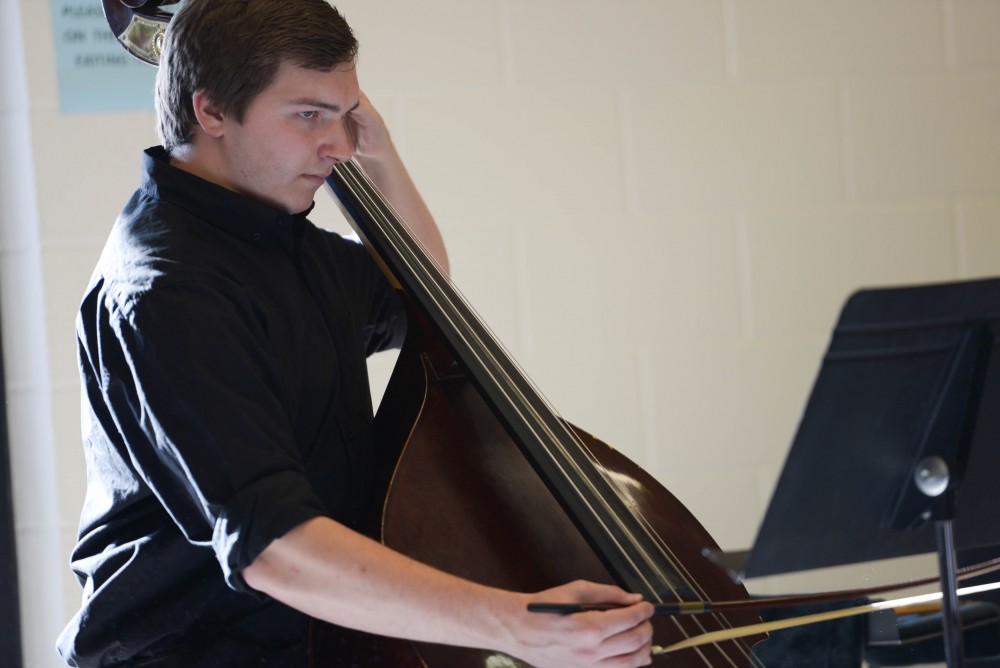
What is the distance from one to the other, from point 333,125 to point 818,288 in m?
1.39

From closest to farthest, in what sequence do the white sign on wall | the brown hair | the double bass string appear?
the double bass string < the brown hair < the white sign on wall

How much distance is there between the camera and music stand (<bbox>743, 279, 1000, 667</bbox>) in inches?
38.4

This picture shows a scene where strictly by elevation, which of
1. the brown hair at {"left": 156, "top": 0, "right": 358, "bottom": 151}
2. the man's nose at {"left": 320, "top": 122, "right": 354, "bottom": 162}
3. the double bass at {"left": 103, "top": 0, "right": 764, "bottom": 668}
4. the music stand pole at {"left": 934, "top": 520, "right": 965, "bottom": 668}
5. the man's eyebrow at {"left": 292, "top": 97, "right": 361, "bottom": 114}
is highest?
the brown hair at {"left": 156, "top": 0, "right": 358, "bottom": 151}

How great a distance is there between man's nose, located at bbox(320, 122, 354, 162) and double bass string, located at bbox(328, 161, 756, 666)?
0.13 metres

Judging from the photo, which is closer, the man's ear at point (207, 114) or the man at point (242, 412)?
the man at point (242, 412)

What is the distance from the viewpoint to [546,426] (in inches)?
47.0

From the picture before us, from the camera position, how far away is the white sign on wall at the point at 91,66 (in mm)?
2080

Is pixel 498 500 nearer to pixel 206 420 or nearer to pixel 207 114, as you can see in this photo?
pixel 206 420

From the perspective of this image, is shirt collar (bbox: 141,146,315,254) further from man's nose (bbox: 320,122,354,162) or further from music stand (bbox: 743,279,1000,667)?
music stand (bbox: 743,279,1000,667)

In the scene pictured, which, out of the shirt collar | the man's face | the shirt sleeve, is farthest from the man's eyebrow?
the shirt sleeve

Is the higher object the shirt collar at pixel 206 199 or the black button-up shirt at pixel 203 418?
the shirt collar at pixel 206 199

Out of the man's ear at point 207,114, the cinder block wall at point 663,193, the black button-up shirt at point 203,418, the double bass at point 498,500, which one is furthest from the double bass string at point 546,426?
the cinder block wall at point 663,193

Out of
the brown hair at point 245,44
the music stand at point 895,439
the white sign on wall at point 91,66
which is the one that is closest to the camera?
the music stand at point 895,439

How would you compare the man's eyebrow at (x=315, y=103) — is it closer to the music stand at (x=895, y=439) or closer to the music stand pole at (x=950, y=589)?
the music stand at (x=895, y=439)
